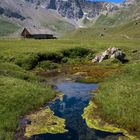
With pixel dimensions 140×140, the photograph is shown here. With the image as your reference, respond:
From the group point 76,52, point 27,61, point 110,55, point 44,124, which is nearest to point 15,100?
point 44,124

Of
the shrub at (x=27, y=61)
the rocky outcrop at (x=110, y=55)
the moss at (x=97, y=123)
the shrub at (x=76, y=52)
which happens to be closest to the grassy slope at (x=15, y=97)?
the moss at (x=97, y=123)

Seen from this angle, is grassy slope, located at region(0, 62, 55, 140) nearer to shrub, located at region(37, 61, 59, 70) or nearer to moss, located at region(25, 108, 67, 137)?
moss, located at region(25, 108, 67, 137)

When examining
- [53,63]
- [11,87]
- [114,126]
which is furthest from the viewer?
[53,63]

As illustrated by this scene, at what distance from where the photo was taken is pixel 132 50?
360ft

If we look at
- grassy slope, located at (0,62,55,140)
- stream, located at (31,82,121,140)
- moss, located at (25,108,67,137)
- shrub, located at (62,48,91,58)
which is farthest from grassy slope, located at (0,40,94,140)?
shrub, located at (62,48,91,58)

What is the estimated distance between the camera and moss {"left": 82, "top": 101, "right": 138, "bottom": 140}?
116 ft

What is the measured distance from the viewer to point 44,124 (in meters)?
38.8

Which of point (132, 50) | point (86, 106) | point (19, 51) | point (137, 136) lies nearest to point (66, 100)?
point (86, 106)

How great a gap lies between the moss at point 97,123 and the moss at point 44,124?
291cm

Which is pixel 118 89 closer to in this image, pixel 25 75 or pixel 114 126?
pixel 114 126

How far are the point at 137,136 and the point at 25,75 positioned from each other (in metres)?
32.8

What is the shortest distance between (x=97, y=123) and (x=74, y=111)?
19.8ft

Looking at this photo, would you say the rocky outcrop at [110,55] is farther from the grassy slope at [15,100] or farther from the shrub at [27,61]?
the grassy slope at [15,100]

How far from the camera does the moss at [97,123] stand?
116ft
